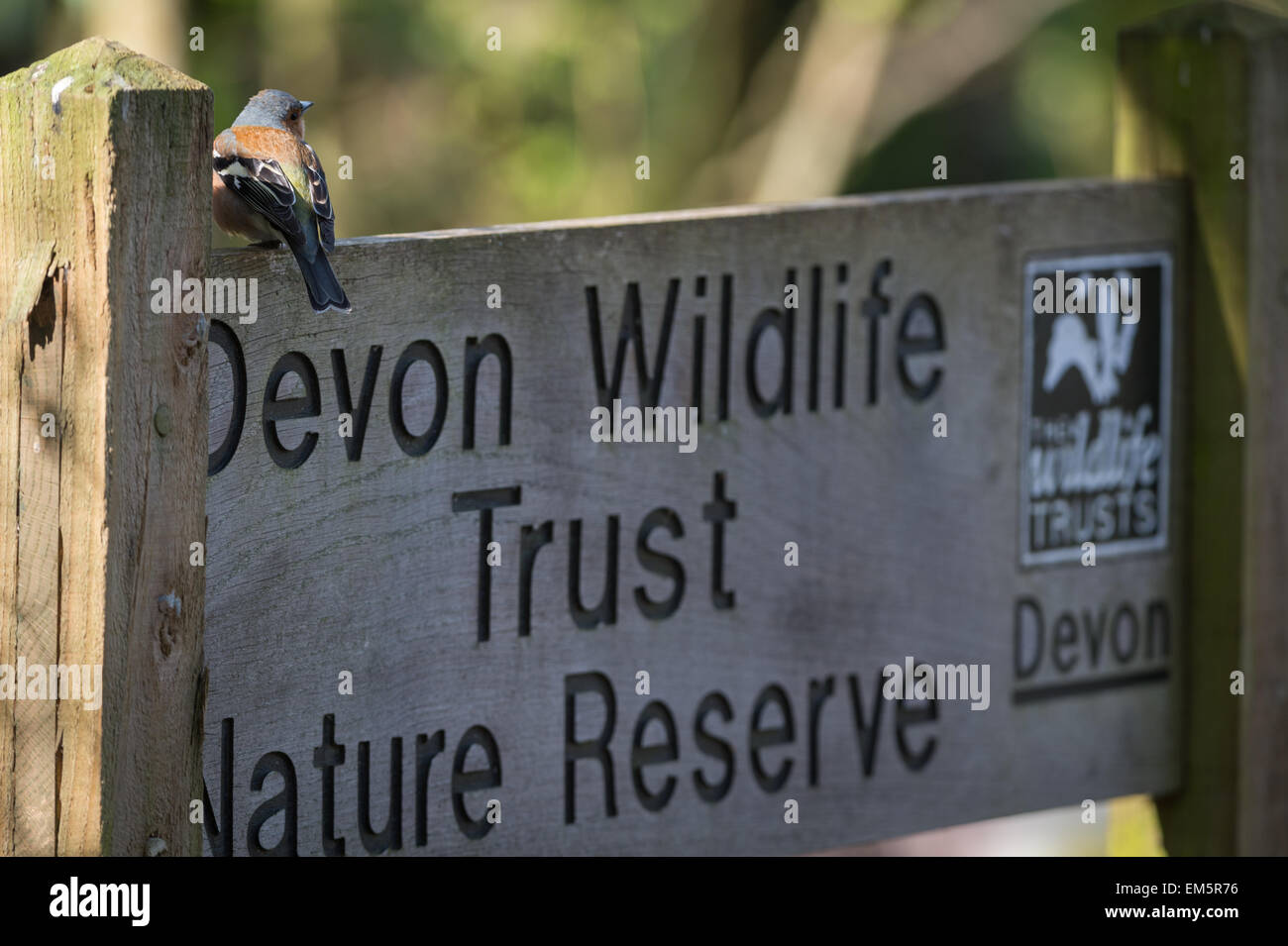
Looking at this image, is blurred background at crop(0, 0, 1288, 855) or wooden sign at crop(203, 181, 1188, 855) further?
blurred background at crop(0, 0, 1288, 855)

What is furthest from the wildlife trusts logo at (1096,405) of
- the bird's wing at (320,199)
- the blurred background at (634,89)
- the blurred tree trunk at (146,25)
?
the blurred tree trunk at (146,25)

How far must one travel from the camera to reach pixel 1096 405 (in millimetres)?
2652

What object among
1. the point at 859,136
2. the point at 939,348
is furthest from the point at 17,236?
the point at 859,136

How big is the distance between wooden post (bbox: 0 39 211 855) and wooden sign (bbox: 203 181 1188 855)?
139 millimetres

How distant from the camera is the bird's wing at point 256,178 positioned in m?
2.14

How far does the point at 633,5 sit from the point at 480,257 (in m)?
5.64

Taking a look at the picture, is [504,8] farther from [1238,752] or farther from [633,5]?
[1238,752]

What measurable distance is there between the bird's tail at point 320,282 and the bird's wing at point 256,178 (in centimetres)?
17

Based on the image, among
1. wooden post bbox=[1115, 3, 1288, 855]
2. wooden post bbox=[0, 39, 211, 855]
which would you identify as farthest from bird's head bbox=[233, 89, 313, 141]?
wooden post bbox=[1115, 3, 1288, 855]

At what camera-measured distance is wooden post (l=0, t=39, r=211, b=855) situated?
4.98ft

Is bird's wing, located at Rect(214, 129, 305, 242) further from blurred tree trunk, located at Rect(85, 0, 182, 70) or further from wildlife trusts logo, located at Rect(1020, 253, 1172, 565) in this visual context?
blurred tree trunk, located at Rect(85, 0, 182, 70)

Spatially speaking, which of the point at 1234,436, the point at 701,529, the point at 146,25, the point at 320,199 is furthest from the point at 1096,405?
the point at 146,25

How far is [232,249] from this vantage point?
1867mm

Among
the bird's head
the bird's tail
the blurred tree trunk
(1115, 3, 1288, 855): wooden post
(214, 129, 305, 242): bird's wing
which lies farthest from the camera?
the blurred tree trunk
